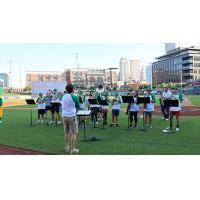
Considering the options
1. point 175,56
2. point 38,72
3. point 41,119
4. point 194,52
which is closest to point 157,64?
point 175,56

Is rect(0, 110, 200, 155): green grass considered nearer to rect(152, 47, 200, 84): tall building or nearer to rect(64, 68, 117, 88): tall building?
rect(152, 47, 200, 84): tall building

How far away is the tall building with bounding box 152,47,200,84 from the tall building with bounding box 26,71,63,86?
57797 millimetres

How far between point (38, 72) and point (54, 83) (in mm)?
120162

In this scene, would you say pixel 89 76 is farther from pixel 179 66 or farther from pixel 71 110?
pixel 71 110

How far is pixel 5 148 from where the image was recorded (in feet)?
33.9

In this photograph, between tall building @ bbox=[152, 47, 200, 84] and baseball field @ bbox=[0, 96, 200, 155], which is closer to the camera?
baseball field @ bbox=[0, 96, 200, 155]

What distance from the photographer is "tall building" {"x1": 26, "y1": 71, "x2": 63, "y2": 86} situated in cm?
16725

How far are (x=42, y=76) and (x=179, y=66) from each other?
78.1 metres

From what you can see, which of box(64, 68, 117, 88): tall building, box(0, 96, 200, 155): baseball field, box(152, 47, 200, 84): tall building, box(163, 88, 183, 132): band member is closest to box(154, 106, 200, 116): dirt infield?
box(0, 96, 200, 155): baseball field

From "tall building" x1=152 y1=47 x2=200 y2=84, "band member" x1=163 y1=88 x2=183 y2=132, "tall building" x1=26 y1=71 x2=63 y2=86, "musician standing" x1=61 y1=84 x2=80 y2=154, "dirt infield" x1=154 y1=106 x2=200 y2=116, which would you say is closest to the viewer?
"musician standing" x1=61 y1=84 x2=80 y2=154

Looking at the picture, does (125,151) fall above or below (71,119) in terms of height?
below

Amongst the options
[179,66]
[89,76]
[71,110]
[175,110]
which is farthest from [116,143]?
[89,76]
